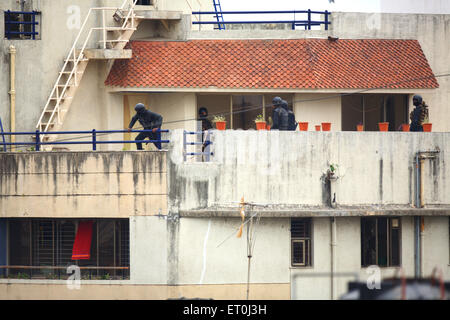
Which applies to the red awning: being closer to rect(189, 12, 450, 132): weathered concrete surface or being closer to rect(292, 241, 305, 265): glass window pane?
rect(292, 241, 305, 265): glass window pane

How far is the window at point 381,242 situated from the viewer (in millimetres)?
24953

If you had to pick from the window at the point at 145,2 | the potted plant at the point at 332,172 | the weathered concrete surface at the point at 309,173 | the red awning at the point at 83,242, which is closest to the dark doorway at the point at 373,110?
the weathered concrete surface at the point at 309,173

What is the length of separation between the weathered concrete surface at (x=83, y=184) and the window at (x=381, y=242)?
241 inches

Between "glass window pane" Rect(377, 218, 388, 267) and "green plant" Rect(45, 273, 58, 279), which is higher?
"glass window pane" Rect(377, 218, 388, 267)

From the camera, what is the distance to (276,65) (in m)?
28.6

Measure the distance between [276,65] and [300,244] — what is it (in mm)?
6946

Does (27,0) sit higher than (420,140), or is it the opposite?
(27,0)

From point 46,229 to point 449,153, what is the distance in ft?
40.3

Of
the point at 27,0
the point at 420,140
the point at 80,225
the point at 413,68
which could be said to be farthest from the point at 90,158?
the point at 413,68

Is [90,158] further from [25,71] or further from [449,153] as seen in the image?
[449,153]

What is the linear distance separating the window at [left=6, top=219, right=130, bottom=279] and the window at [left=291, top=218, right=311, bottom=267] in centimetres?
490

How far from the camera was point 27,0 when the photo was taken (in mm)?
27516

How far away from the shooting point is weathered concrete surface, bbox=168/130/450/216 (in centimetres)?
2392

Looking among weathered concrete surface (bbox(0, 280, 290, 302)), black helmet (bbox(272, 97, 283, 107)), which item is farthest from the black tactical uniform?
weathered concrete surface (bbox(0, 280, 290, 302))
